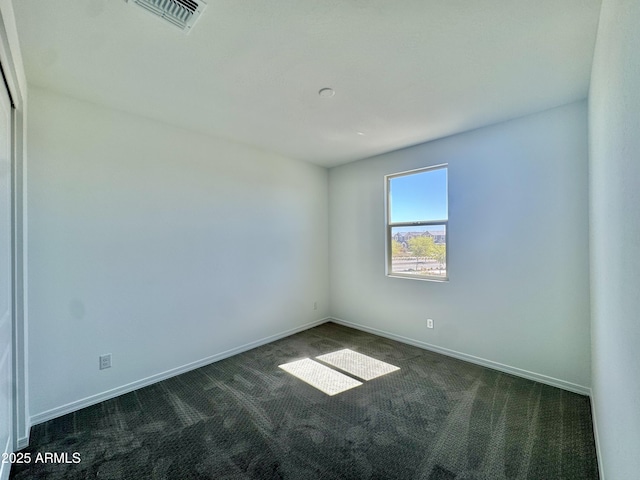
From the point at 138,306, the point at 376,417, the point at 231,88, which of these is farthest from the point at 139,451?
the point at 231,88

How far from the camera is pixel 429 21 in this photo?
1.52 meters

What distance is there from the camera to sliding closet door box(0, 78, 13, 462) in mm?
1569

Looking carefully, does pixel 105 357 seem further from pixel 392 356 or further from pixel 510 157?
pixel 510 157

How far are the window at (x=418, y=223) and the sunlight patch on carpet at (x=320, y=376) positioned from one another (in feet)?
5.16

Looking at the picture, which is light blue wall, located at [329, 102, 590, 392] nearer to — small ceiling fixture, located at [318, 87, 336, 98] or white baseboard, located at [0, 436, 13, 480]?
small ceiling fixture, located at [318, 87, 336, 98]

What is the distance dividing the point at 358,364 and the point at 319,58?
9.34 feet

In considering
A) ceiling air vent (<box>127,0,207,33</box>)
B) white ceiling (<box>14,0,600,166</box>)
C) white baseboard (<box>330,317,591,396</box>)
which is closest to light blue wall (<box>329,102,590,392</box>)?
white baseboard (<box>330,317,591,396</box>)

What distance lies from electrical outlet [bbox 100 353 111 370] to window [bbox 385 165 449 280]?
10.5ft

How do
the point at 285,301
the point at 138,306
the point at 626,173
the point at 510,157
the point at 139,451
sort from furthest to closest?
the point at 285,301
the point at 510,157
the point at 138,306
the point at 139,451
the point at 626,173

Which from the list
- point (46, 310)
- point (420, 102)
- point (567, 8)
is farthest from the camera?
point (420, 102)

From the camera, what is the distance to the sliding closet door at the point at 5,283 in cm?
157

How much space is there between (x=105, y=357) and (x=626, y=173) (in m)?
3.51

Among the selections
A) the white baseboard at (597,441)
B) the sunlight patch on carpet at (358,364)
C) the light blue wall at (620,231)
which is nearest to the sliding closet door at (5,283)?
the sunlight patch on carpet at (358,364)

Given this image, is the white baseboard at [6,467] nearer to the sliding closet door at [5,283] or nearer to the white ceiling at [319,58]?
the sliding closet door at [5,283]
